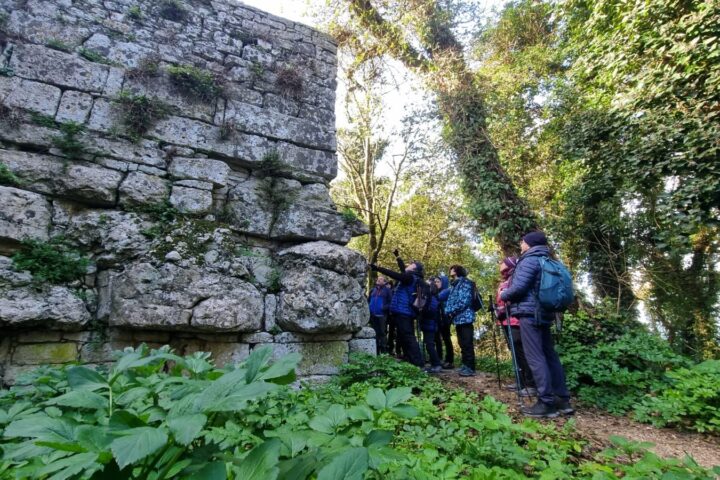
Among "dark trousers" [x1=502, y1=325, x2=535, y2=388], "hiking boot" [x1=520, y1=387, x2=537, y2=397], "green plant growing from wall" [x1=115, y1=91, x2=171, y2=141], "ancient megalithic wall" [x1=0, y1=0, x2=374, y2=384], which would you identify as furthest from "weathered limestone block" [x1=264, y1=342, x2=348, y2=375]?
"green plant growing from wall" [x1=115, y1=91, x2=171, y2=141]

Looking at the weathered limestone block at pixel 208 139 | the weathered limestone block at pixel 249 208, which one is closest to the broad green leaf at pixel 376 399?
the weathered limestone block at pixel 249 208

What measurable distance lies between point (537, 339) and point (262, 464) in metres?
Answer: 3.51

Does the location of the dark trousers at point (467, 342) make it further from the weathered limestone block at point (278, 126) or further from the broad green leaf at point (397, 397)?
the broad green leaf at point (397, 397)

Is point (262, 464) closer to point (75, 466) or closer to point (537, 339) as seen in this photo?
point (75, 466)

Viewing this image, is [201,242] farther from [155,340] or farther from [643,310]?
[643,310]

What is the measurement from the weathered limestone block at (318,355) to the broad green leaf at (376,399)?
9.15ft

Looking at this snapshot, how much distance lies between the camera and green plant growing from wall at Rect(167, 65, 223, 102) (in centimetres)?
404

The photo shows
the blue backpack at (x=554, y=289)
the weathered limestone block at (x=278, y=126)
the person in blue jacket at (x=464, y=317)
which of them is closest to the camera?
the blue backpack at (x=554, y=289)

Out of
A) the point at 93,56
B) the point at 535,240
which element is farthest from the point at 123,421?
the point at 93,56

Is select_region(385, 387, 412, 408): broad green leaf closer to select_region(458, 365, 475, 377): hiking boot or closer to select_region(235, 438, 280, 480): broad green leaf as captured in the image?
select_region(235, 438, 280, 480): broad green leaf

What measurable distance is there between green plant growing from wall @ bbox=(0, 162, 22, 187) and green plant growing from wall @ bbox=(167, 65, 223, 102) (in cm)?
167

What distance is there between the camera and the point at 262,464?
0.71m

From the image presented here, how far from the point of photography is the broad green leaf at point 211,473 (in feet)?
2.19

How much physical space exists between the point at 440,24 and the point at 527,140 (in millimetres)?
3573
